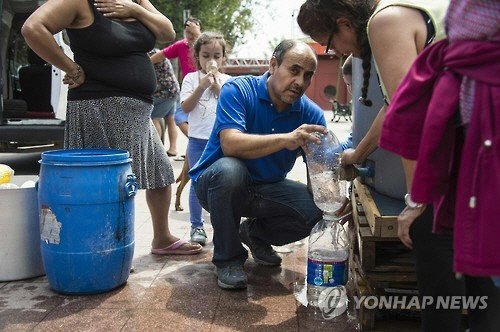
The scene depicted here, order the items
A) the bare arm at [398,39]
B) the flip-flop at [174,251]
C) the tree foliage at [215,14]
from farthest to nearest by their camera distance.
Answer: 1. the tree foliage at [215,14]
2. the flip-flop at [174,251]
3. the bare arm at [398,39]

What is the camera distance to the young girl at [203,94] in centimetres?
430

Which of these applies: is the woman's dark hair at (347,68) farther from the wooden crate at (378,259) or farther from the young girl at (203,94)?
the young girl at (203,94)

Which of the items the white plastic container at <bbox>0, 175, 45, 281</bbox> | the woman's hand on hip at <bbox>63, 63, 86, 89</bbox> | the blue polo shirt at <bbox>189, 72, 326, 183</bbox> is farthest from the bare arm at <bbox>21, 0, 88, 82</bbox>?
the blue polo shirt at <bbox>189, 72, 326, 183</bbox>

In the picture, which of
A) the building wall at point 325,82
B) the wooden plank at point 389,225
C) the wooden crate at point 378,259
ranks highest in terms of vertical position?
the wooden plank at point 389,225

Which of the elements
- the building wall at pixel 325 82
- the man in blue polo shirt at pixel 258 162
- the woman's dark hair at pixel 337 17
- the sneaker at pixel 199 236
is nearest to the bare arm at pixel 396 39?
the woman's dark hair at pixel 337 17

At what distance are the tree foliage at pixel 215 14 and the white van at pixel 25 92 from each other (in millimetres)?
7281

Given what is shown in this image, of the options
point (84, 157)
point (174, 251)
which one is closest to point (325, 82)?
point (174, 251)

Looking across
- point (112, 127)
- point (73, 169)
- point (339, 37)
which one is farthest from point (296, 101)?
point (73, 169)

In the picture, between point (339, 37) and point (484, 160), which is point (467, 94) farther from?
point (339, 37)

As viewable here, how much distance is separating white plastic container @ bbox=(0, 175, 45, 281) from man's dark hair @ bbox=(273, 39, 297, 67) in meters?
1.61

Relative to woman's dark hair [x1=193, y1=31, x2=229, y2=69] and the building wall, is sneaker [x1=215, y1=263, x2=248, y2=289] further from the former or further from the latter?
the building wall

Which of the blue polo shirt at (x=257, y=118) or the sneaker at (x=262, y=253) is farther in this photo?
the sneaker at (x=262, y=253)

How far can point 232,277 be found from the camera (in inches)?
122

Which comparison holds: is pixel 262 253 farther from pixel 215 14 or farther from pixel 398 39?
pixel 215 14
